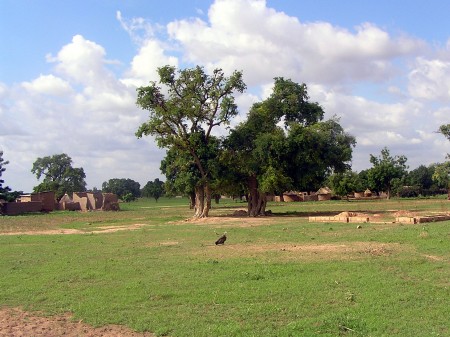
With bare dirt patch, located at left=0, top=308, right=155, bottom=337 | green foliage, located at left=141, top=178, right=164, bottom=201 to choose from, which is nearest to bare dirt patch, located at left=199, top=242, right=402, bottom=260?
bare dirt patch, located at left=0, top=308, right=155, bottom=337

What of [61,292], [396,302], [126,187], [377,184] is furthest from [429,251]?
[126,187]

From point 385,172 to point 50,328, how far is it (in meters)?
87.9

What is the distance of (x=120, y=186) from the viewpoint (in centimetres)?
17025

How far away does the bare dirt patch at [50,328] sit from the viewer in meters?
8.45

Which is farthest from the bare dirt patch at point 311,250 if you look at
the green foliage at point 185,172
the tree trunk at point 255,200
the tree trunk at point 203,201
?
the tree trunk at point 255,200

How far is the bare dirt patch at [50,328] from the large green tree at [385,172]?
286 feet

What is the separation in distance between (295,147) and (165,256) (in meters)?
24.2

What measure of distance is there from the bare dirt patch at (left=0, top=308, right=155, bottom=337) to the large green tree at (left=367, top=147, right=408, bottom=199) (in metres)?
87.0

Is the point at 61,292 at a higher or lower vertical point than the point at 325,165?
lower

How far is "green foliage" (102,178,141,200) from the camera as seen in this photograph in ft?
547

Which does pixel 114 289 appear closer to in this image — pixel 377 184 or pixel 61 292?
pixel 61 292

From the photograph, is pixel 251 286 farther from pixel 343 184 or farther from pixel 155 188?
pixel 155 188

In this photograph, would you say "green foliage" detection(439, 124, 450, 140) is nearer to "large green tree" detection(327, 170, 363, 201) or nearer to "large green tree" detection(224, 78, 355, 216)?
"large green tree" detection(224, 78, 355, 216)

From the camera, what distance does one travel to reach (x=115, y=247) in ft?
66.8
